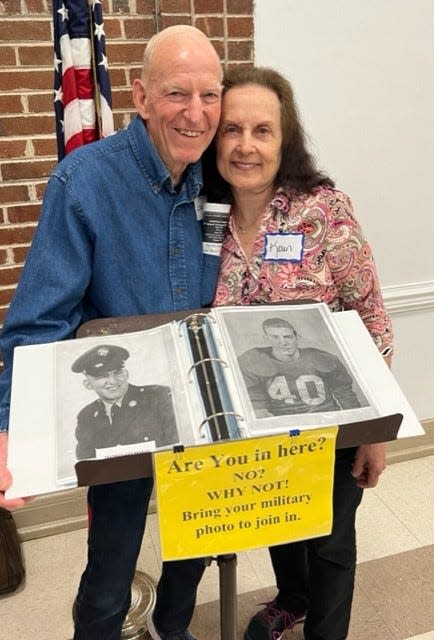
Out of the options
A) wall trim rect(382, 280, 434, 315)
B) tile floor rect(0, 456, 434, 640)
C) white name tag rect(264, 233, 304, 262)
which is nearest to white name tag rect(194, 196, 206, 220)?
white name tag rect(264, 233, 304, 262)

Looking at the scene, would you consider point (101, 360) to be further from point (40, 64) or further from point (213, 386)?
point (40, 64)

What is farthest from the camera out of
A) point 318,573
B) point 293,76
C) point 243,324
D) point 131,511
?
point 293,76

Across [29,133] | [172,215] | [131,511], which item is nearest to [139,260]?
[172,215]

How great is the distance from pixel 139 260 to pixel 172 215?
0.12 m

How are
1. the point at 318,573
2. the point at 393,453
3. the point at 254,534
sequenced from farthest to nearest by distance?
the point at 393,453 < the point at 318,573 < the point at 254,534

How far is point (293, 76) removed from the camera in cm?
183

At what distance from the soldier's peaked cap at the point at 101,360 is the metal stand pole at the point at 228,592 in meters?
0.44

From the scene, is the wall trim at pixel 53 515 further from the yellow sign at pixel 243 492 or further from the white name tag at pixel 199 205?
the yellow sign at pixel 243 492

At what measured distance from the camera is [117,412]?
2.66ft

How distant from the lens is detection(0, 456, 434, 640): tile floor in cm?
176

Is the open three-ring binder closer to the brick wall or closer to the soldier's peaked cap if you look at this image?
the soldier's peaked cap

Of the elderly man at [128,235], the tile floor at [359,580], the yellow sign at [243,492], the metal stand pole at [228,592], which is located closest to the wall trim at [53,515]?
the tile floor at [359,580]

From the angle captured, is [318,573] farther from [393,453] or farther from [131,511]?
[393,453]

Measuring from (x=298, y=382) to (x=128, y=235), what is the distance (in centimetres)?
52
